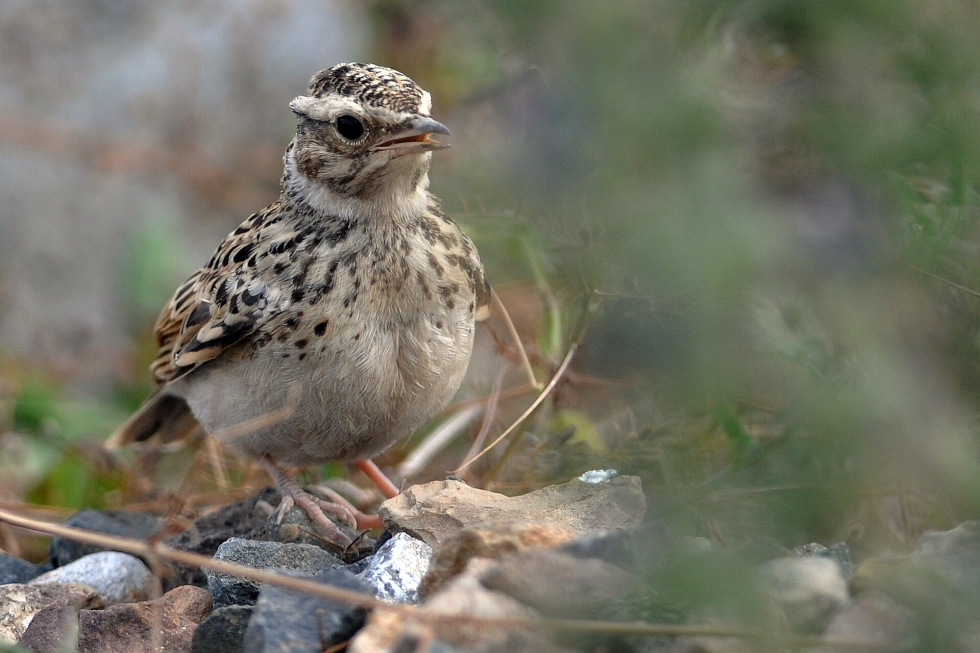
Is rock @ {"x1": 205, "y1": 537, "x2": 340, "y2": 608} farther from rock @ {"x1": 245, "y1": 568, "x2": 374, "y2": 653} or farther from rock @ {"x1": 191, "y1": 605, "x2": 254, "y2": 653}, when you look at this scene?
rock @ {"x1": 245, "y1": 568, "x2": 374, "y2": 653}

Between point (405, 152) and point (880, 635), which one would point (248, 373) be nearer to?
point (405, 152)

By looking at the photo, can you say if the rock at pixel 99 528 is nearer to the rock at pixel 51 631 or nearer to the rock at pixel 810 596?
the rock at pixel 51 631

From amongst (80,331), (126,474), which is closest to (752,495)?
(126,474)

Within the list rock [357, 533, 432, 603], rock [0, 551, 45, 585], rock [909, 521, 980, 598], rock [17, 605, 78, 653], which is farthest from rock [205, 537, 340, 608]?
rock [909, 521, 980, 598]

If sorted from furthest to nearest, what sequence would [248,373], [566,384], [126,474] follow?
1. [126,474]
2. [566,384]
3. [248,373]

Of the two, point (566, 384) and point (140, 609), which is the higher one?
point (140, 609)

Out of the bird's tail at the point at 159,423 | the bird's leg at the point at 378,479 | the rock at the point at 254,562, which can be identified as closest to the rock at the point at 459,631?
the rock at the point at 254,562
